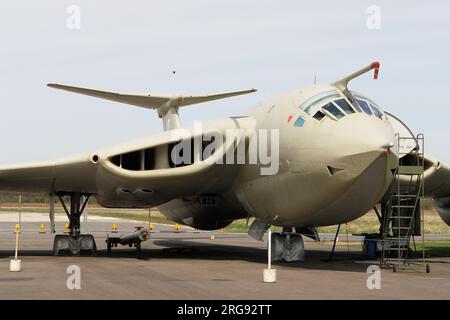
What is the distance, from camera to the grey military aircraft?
16734 mm

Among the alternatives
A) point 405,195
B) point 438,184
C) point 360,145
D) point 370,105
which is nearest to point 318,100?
point 370,105

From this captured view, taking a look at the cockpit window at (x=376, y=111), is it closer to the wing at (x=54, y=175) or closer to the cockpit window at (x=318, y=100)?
the cockpit window at (x=318, y=100)

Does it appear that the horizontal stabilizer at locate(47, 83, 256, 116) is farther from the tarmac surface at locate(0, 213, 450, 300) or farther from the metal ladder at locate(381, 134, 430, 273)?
the metal ladder at locate(381, 134, 430, 273)

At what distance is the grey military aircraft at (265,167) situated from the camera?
1673 centimetres

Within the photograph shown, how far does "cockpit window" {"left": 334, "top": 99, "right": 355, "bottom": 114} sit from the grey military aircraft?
26 mm

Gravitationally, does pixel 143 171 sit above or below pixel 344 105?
below

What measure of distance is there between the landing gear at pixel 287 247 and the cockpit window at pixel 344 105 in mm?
4485

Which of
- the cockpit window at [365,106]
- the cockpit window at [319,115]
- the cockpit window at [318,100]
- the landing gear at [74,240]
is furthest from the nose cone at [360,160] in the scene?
the landing gear at [74,240]

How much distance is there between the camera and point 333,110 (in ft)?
57.4

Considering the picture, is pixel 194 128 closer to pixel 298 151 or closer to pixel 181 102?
pixel 298 151

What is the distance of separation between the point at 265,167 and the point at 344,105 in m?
2.95

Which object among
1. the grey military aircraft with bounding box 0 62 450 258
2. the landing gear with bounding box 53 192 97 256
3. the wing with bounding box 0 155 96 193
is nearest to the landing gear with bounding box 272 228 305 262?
the grey military aircraft with bounding box 0 62 450 258

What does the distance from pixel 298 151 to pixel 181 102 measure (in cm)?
1113

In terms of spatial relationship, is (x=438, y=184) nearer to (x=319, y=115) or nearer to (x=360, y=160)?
(x=319, y=115)
